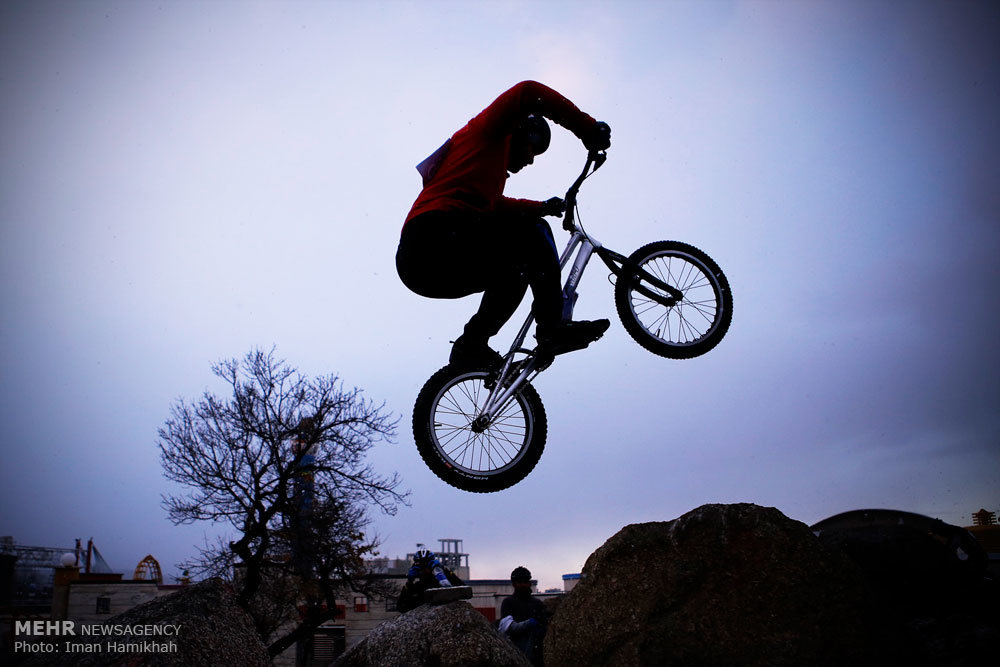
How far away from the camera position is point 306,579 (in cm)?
1986

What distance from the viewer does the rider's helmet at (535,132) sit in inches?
165

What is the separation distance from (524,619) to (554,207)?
4961 millimetres

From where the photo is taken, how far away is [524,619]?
746 centimetres

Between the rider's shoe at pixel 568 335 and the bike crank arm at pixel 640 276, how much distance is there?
2.99 ft

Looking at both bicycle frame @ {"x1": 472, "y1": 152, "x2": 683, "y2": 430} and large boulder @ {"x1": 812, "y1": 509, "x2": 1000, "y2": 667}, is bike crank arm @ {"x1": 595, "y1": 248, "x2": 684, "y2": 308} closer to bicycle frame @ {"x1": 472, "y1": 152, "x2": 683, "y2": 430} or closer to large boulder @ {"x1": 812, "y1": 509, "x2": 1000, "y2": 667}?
bicycle frame @ {"x1": 472, "y1": 152, "x2": 683, "y2": 430}

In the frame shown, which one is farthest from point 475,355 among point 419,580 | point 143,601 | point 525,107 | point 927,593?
point 143,601

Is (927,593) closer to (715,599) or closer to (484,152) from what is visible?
(715,599)

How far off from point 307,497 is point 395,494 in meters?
2.73

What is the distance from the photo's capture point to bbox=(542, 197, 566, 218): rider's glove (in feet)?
15.6

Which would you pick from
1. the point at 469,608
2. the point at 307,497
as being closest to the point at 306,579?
the point at 307,497

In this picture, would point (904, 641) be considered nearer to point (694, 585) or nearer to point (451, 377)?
point (694, 585)

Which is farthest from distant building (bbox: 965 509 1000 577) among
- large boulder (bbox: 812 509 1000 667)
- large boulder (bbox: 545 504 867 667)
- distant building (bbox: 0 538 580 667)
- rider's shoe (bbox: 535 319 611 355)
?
distant building (bbox: 0 538 580 667)

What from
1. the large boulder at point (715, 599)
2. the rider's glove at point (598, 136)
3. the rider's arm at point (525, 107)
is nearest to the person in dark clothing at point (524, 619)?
the large boulder at point (715, 599)

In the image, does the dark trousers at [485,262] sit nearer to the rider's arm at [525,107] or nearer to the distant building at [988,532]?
the rider's arm at [525,107]
